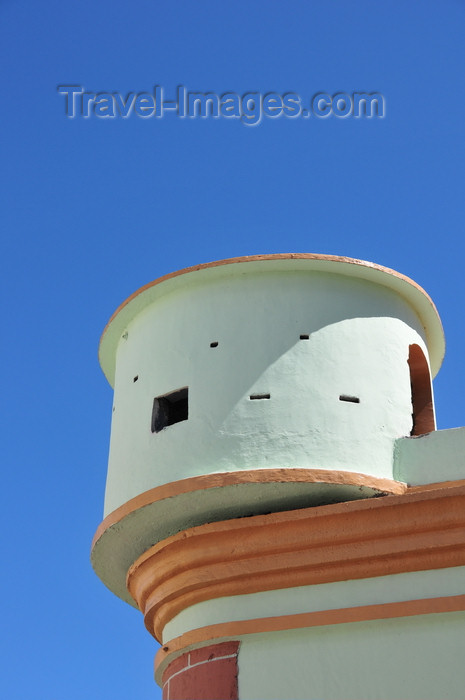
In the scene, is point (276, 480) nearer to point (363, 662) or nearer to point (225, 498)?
point (225, 498)

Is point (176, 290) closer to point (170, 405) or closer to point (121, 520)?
→ point (170, 405)

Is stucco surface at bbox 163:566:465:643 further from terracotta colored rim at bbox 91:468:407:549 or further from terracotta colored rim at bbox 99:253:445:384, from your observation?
terracotta colored rim at bbox 99:253:445:384

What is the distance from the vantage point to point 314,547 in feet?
24.8

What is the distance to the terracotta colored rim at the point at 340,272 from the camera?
28.4 ft

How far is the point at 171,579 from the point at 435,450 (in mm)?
2487

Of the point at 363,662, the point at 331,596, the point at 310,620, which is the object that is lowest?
the point at 363,662

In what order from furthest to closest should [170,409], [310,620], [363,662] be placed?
[170,409] → [310,620] → [363,662]

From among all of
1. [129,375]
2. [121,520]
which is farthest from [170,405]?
[121,520]

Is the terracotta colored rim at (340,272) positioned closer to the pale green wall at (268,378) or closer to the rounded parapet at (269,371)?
the rounded parapet at (269,371)

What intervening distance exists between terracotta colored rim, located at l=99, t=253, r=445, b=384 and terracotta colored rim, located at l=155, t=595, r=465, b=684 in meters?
3.05

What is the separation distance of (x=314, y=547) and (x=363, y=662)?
37.0 inches

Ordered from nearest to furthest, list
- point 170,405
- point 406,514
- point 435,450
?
point 406,514 → point 435,450 → point 170,405

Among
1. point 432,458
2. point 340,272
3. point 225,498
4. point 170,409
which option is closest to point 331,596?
point 225,498

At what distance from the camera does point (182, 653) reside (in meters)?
8.02
